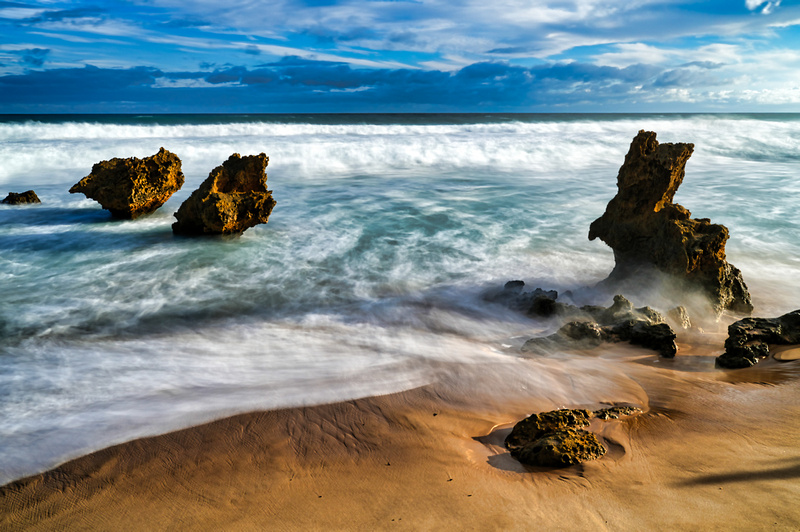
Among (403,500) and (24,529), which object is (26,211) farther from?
(403,500)

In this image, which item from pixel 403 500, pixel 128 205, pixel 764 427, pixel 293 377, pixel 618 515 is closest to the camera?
pixel 618 515

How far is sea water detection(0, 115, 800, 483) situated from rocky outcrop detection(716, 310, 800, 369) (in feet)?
3.35

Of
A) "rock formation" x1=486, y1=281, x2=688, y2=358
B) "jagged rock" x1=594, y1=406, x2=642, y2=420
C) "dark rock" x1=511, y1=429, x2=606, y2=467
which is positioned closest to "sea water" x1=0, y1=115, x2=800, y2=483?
"jagged rock" x1=594, y1=406, x2=642, y2=420

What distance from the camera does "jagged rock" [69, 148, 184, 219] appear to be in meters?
8.77

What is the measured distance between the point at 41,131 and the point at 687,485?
32.5m

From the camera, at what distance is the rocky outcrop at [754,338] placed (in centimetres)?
388

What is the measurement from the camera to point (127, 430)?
10.3ft

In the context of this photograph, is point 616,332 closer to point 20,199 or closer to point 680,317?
point 680,317

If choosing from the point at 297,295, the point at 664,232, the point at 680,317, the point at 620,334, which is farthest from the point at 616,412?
the point at 297,295

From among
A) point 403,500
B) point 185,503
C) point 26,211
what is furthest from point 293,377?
point 26,211

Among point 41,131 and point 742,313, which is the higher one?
point 41,131

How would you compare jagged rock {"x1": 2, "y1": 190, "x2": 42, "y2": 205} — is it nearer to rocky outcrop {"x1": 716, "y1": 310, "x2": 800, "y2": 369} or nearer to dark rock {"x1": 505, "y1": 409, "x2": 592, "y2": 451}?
dark rock {"x1": 505, "y1": 409, "x2": 592, "y2": 451}

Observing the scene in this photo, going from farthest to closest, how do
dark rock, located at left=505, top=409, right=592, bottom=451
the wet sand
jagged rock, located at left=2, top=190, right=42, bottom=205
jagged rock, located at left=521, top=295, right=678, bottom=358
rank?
jagged rock, located at left=2, top=190, right=42, bottom=205
jagged rock, located at left=521, top=295, right=678, bottom=358
dark rock, located at left=505, top=409, right=592, bottom=451
the wet sand

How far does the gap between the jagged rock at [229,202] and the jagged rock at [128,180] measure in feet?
3.97
